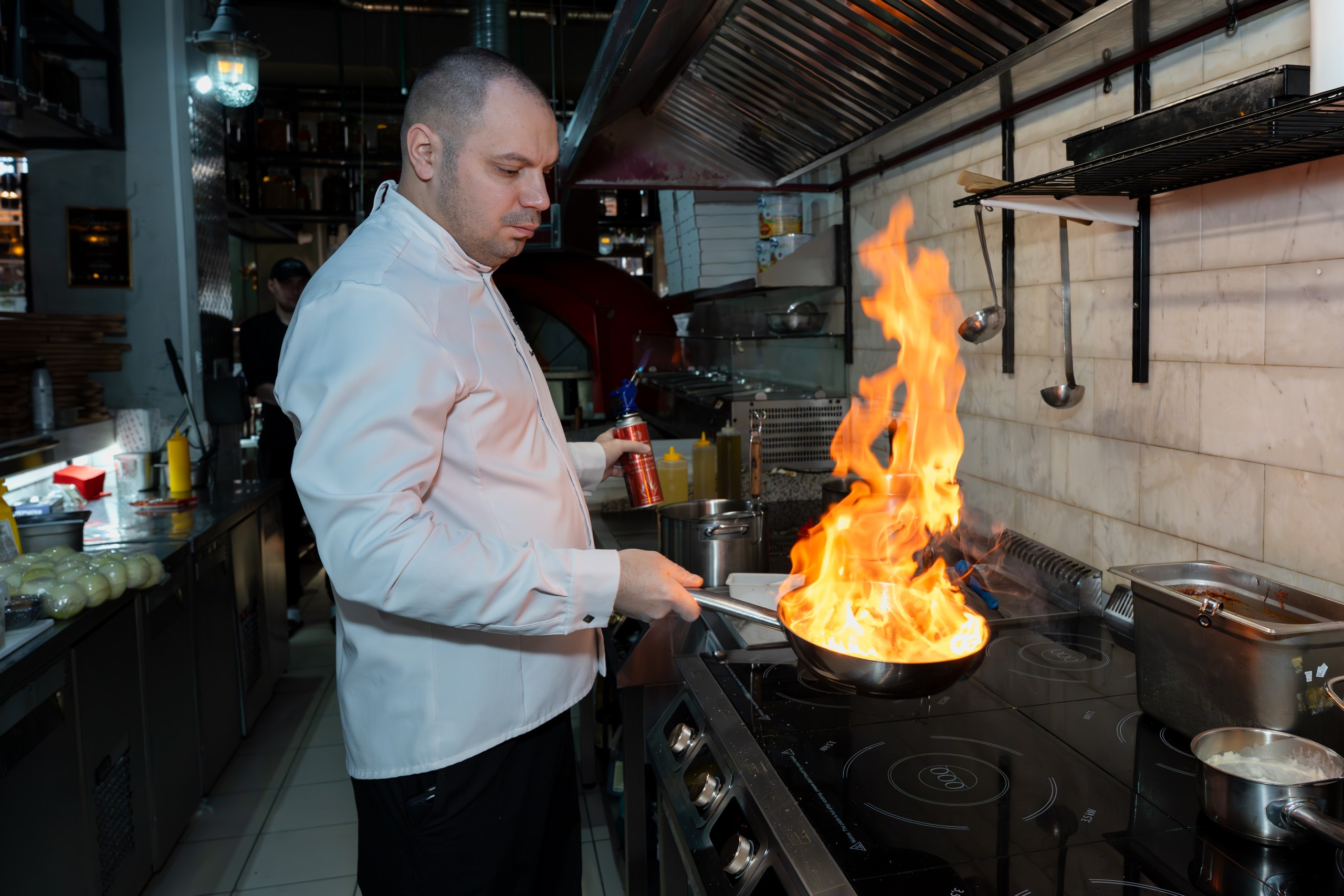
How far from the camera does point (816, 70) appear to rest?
2076mm

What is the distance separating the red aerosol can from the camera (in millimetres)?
1959

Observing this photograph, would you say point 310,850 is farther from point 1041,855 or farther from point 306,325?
point 1041,855

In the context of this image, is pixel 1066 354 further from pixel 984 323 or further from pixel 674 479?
pixel 674 479

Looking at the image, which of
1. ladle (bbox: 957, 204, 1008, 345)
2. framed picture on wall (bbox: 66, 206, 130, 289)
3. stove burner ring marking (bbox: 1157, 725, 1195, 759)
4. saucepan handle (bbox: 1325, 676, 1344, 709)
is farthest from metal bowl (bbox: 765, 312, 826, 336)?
framed picture on wall (bbox: 66, 206, 130, 289)

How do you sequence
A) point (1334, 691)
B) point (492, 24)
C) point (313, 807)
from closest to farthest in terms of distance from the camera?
point (1334, 691) → point (313, 807) → point (492, 24)

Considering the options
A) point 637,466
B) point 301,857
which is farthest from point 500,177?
point 301,857

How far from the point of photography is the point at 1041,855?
3.43 ft

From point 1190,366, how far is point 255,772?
124 inches

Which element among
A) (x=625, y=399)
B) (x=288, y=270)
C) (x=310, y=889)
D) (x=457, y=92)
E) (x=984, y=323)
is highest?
(x=288, y=270)

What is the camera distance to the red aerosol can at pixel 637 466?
196 centimetres

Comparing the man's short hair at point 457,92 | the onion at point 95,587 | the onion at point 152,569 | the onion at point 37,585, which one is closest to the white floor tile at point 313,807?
the onion at point 152,569

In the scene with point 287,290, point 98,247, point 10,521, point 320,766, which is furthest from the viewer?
point 287,290

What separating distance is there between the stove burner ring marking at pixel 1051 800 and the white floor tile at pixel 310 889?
2.03 metres

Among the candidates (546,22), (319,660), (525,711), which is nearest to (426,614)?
(525,711)
